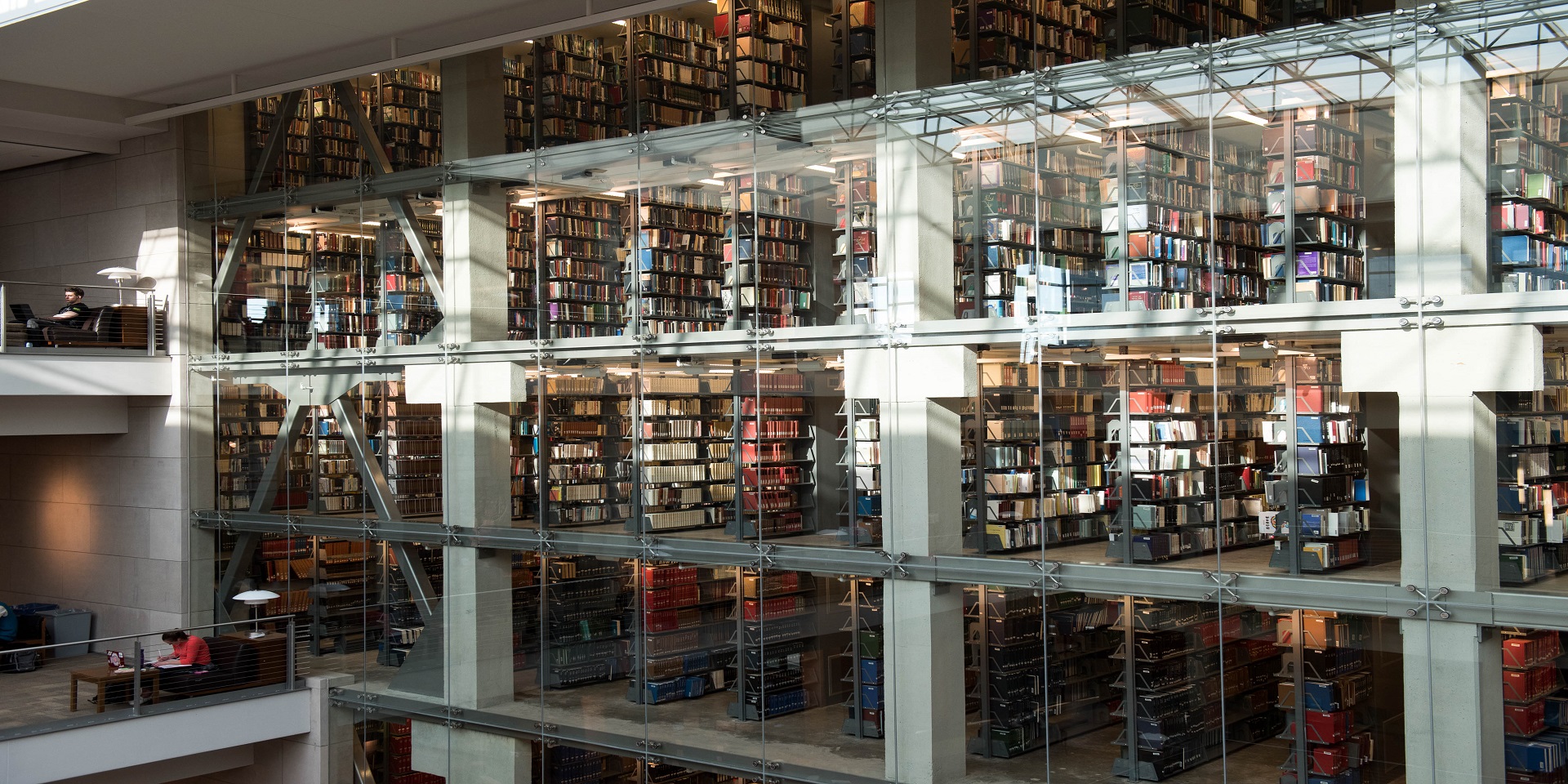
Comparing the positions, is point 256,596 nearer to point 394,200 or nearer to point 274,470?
point 274,470

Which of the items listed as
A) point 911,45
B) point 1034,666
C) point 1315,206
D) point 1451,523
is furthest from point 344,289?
point 1451,523

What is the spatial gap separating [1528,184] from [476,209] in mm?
7346

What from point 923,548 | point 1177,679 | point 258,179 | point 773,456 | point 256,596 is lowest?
point 1177,679

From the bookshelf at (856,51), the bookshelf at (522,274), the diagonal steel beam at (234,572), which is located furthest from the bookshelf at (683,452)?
the diagonal steel beam at (234,572)

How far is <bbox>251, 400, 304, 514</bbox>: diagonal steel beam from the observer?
11812 millimetres

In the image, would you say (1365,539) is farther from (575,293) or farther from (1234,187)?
(575,293)

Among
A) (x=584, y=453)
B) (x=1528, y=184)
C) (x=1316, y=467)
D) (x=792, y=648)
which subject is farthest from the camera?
(x=584, y=453)

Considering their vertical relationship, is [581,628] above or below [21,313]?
below

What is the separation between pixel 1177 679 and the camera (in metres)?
8.55

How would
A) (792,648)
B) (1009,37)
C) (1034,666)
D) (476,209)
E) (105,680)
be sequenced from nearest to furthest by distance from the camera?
(1034,666)
(792,648)
(105,680)
(1009,37)
(476,209)

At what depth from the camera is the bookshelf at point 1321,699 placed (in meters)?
7.45

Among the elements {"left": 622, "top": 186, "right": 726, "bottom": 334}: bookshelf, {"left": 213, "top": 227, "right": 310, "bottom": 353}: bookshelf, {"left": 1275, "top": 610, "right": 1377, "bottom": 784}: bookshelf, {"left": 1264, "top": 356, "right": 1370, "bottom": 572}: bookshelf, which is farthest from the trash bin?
{"left": 1264, "top": 356, "right": 1370, "bottom": 572}: bookshelf

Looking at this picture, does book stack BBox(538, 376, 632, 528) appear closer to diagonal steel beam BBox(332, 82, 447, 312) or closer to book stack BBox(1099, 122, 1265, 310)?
diagonal steel beam BBox(332, 82, 447, 312)

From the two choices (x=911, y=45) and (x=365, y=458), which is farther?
(x=365, y=458)
